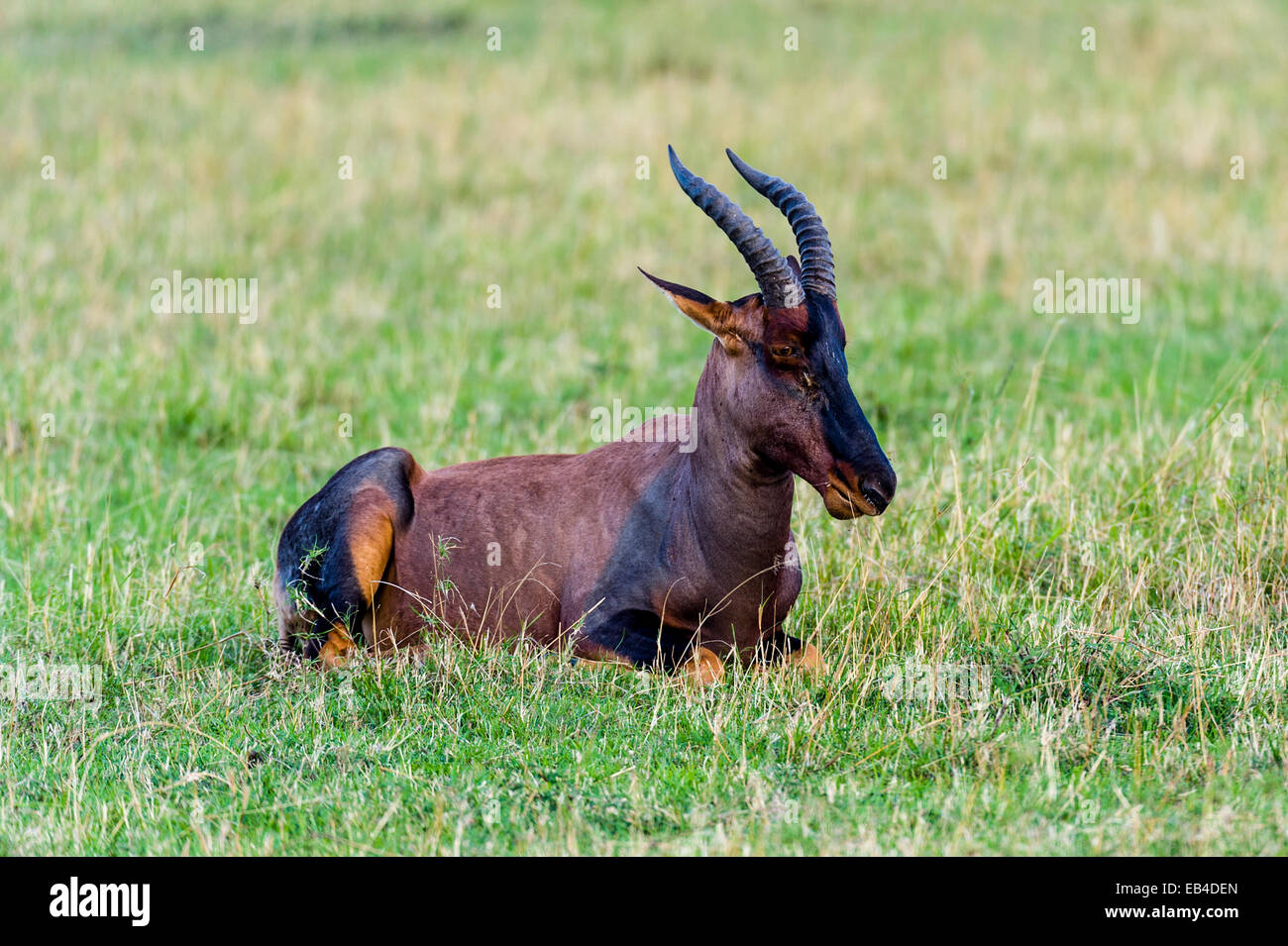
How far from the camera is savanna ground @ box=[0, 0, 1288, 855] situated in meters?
6.26

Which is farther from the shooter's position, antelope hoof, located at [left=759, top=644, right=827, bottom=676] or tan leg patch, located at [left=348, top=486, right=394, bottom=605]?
tan leg patch, located at [left=348, top=486, right=394, bottom=605]

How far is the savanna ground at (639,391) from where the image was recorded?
6262 mm

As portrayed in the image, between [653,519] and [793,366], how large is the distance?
4.06 ft

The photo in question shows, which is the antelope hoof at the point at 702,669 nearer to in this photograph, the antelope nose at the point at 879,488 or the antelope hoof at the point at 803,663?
the antelope hoof at the point at 803,663

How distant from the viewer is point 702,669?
290 inches

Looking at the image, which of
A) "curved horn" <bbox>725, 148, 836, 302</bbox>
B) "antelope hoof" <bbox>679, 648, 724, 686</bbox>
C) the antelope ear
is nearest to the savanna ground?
"antelope hoof" <bbox>679, 648, 724, 686</bbox>

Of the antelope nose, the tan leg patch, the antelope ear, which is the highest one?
the antelope ear

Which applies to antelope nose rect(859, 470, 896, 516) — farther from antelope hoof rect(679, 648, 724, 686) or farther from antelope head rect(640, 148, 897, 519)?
antelope hoof rect(679, 648, 724, 686)

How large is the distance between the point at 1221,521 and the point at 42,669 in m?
5.78

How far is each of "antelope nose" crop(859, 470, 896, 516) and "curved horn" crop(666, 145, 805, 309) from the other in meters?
0.87

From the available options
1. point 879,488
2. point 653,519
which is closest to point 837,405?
point 879,488

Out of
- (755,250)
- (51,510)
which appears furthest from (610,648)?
(51,510)

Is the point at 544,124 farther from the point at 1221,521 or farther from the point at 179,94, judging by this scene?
the point at 1221,521

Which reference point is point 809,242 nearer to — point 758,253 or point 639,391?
point 758,253
